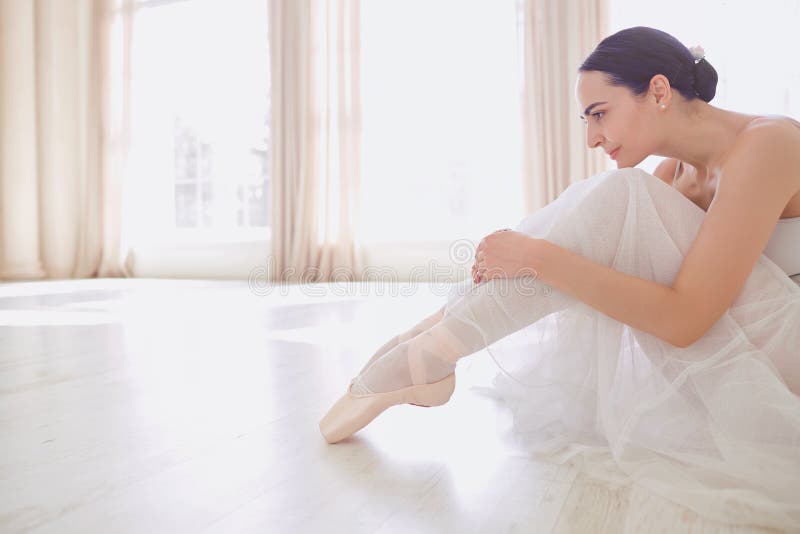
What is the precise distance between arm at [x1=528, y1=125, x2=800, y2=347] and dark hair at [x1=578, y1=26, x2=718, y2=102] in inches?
7.6

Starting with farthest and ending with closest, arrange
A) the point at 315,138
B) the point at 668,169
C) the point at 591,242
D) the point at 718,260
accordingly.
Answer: the point at 315,138
the point at 668,169
the point at 591,242
the point at 718,260

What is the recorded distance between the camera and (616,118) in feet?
3.81

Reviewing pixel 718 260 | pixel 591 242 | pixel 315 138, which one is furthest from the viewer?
pixel 315 138

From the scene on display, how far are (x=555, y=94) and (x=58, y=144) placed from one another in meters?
4.41

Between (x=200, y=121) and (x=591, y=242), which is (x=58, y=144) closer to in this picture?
(x=200, y=121)

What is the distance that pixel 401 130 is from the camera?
5.14 meters

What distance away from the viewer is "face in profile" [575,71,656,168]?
1.14 m

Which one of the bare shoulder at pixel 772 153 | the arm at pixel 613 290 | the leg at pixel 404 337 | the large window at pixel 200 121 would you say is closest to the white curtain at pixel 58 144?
the large window at pixel 200 121

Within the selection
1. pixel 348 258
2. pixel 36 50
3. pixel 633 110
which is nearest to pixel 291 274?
pixel 348 258

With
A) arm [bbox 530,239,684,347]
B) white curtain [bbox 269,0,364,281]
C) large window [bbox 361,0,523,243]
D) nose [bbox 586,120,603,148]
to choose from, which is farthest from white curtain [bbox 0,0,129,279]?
arm [bbox 530,239,684,347]

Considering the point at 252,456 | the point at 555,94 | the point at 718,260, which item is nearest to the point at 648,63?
the point at 718,260

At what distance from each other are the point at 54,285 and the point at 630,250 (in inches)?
188

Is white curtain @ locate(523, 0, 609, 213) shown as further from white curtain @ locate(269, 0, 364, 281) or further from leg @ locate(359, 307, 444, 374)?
leg @ locate(359, 307, 444, 374)

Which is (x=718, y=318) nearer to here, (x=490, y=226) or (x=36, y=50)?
(x=490, y=226)
